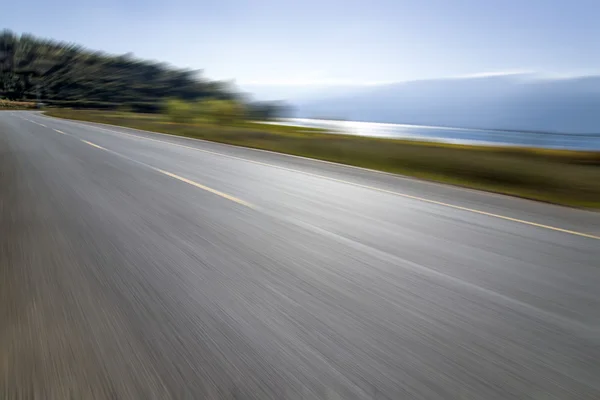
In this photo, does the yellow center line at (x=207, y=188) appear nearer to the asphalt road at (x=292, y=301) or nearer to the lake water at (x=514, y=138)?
the asphalt road at (x=292, y=301)

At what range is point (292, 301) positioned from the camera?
334cm

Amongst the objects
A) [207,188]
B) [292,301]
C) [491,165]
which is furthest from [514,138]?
[292,301]

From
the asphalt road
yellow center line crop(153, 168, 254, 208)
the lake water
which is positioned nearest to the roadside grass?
the lake water

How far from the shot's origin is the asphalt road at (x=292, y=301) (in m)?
2.32

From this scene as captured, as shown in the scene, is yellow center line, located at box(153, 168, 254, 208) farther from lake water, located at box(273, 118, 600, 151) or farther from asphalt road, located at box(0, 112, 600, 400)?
lake water, located at box(273, 118, 600, 151)

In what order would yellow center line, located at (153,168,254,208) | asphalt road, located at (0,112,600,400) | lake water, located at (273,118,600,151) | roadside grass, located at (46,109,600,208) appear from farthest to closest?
lake water, located at (273,118,600,151)
roadside grass, located at (46,109,600,208)
yellow center line, located at (153,168,254,208)
asphalt road, located at (0,112,600,400)

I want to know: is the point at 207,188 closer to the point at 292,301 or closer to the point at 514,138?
the point at 292,301

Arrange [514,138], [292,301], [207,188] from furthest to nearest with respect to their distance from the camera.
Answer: [514,138], [207,188], [292,301]

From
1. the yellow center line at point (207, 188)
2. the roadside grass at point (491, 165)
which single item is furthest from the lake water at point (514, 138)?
the yellow center line at point (207, 188)

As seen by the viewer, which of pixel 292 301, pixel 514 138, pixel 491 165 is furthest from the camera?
pixel 514 138

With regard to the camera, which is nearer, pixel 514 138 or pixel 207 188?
pixel 207 188

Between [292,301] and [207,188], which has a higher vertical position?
[292,301]

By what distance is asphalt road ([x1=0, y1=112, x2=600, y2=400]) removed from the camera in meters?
2.32

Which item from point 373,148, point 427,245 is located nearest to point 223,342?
point 427,245
